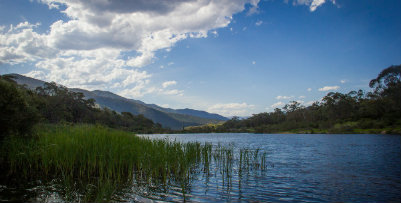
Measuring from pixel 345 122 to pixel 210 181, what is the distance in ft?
336

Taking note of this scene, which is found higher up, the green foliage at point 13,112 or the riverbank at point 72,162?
the green foliage at point 13,112

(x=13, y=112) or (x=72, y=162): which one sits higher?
(x=13, y=112)

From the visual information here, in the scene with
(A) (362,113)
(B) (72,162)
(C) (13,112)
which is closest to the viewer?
(B) (72,162)

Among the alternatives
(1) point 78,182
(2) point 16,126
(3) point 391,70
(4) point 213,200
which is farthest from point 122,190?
(3) point 391,70

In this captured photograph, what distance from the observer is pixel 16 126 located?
11.6m

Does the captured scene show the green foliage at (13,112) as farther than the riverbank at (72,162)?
Yes

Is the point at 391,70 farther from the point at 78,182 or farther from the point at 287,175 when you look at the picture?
the point at 78,182

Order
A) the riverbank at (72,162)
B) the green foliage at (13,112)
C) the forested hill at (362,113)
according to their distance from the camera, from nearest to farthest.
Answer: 1. the riverbank at (72,162)
2. the green foliage at (13,112)
3. the forested hill at (362,113)

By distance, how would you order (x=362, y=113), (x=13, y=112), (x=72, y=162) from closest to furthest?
(x=72, y=162) → (x=13, y=112) → (x=362, y=113)

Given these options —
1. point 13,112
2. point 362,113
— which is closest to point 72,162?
point 13,112

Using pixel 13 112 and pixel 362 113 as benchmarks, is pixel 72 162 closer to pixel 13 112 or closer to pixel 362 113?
pixel 13 112

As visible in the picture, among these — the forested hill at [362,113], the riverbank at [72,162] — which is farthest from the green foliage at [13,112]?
the forested hill at [362,113]

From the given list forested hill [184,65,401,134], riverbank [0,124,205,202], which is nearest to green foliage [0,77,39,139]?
riverbank [0,124,205,202]

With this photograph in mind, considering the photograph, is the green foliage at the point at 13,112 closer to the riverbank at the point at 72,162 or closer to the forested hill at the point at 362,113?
the riverbank at the point at 72,162
